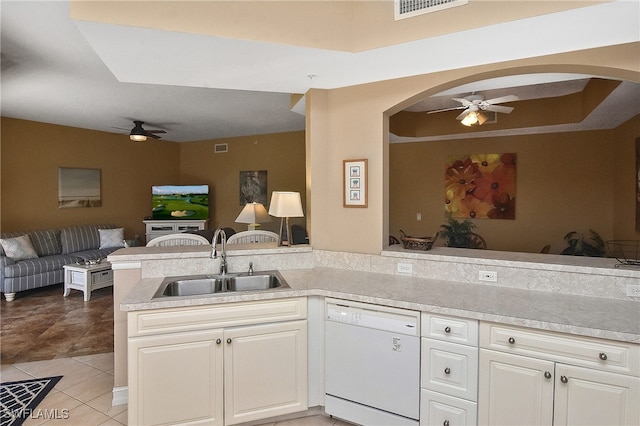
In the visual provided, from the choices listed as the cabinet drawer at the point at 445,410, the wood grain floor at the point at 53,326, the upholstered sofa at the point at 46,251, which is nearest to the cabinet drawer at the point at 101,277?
the wood grain floor at the point at 53,326

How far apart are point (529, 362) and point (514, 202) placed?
4083mm

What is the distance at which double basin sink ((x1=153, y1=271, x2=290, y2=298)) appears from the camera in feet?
8.02

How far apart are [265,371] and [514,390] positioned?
4.65 feet

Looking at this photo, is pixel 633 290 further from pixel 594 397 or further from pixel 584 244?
pixel 584 244

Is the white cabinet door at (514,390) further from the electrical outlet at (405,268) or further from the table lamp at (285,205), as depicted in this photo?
the table lamp at (285,205)

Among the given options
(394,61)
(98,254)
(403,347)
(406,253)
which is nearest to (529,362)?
(403,347)

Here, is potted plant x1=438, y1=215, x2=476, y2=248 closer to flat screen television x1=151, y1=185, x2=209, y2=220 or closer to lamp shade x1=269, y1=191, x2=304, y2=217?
lamp shade x1=269, y1=191, x2=304, y2=217

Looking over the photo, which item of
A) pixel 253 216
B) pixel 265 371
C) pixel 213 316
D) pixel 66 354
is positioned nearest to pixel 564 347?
pixel 265 371

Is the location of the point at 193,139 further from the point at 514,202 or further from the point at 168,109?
the point at 514,202

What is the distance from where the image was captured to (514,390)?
1779mm

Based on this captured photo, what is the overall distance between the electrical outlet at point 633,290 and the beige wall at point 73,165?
7.82 metres

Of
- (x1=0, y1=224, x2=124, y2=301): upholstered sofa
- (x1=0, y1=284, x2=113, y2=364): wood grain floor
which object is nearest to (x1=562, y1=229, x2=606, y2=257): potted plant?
(x1=0, y1=284, x2=113, y2=364): wood grain floor

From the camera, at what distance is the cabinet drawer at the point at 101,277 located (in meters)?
5.08

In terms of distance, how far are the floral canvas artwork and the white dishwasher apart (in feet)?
13.3
